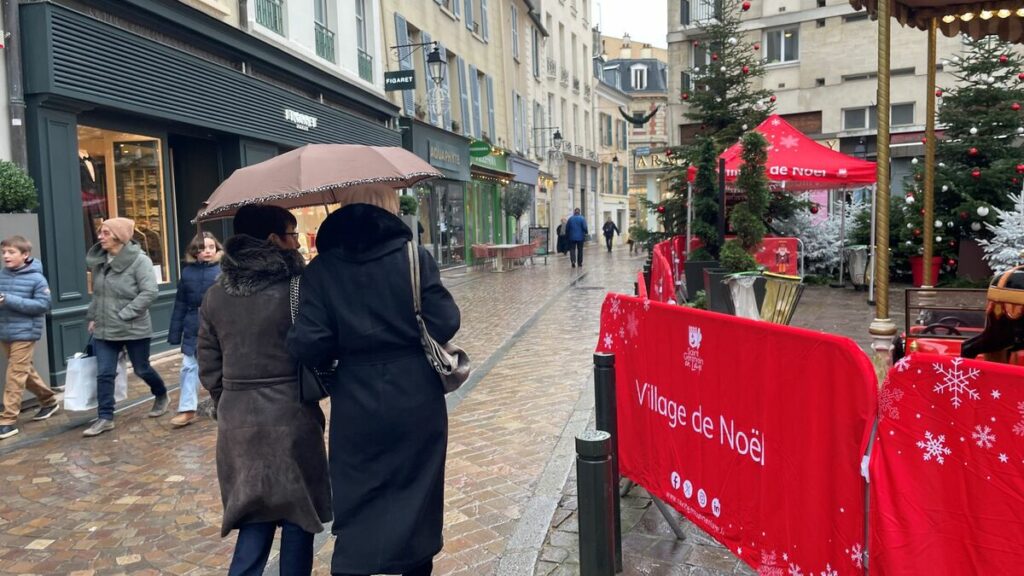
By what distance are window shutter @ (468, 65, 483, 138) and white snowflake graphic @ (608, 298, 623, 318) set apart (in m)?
20.7

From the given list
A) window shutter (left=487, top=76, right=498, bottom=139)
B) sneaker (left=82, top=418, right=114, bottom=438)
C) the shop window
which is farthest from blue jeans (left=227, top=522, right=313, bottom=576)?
window shutter (left=487, top=76, right=498, bottom=139)

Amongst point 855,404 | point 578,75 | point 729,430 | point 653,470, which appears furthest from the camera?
point 578,75

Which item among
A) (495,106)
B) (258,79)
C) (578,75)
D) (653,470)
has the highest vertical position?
(578,75)

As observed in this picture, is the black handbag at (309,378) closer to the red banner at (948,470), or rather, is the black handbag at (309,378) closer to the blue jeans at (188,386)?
the red banner at (948,470)

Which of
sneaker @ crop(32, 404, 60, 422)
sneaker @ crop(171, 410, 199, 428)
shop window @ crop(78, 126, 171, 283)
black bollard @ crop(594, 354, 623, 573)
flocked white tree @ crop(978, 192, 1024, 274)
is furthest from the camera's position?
flocked white tree @ crop(978, 192, 1024, 274)

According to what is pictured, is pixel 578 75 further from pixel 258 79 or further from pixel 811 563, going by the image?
pixel 811 563

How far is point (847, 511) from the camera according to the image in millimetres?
2203

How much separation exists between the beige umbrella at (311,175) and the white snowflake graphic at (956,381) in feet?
6.05

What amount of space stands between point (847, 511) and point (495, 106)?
25.4 meters

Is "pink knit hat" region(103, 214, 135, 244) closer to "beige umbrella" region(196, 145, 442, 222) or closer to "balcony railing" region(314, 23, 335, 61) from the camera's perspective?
"beige umbrella" region(196, 145, 442, 222)

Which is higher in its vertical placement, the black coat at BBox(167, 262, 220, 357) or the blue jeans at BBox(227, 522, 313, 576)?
the black coat at BBox(167, 262, 220, 357)

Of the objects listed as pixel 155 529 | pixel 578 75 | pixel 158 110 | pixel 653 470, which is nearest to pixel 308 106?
pixel 158 110

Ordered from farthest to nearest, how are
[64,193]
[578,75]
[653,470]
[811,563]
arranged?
[578,75] → [64,193] → [653,470] → [811,563]

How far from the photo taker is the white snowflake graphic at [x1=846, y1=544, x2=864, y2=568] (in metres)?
2.17
